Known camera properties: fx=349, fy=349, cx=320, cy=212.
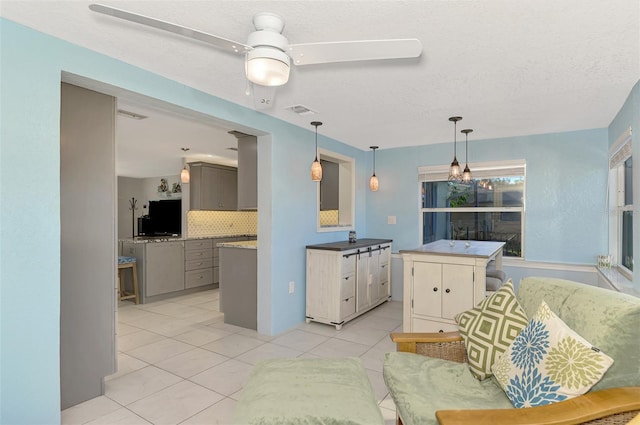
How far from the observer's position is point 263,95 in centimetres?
210

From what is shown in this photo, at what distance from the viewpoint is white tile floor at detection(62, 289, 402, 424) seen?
2.31 m

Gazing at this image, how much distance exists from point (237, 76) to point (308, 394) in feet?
7.16

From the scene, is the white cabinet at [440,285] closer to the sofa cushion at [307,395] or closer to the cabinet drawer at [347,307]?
the cabinet drawer at [347,307]

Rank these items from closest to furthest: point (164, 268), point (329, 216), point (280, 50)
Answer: point (280, 50)
point (164, 268)
point (329, 216)

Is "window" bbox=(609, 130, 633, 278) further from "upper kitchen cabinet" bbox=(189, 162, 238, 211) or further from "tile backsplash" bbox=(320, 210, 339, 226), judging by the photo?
"upper kitchen cabinet" bbox=(189, 162, 238, 211)

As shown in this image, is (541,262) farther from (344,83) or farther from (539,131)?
(344,83)

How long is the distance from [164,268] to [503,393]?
500cm

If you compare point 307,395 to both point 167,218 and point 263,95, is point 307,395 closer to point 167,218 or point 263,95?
point 263,95

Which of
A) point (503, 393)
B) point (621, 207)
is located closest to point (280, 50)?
point (503, 393)

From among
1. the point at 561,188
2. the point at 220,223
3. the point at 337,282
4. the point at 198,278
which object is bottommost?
the point at 198,278

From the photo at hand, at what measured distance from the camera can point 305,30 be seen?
1.89 meters

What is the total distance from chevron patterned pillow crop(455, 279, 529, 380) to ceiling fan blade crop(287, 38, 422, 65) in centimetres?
139

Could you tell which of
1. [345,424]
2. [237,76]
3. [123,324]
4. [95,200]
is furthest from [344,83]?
[123,324]

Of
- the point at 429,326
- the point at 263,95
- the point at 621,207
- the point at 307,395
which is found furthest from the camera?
the point at 621,207
